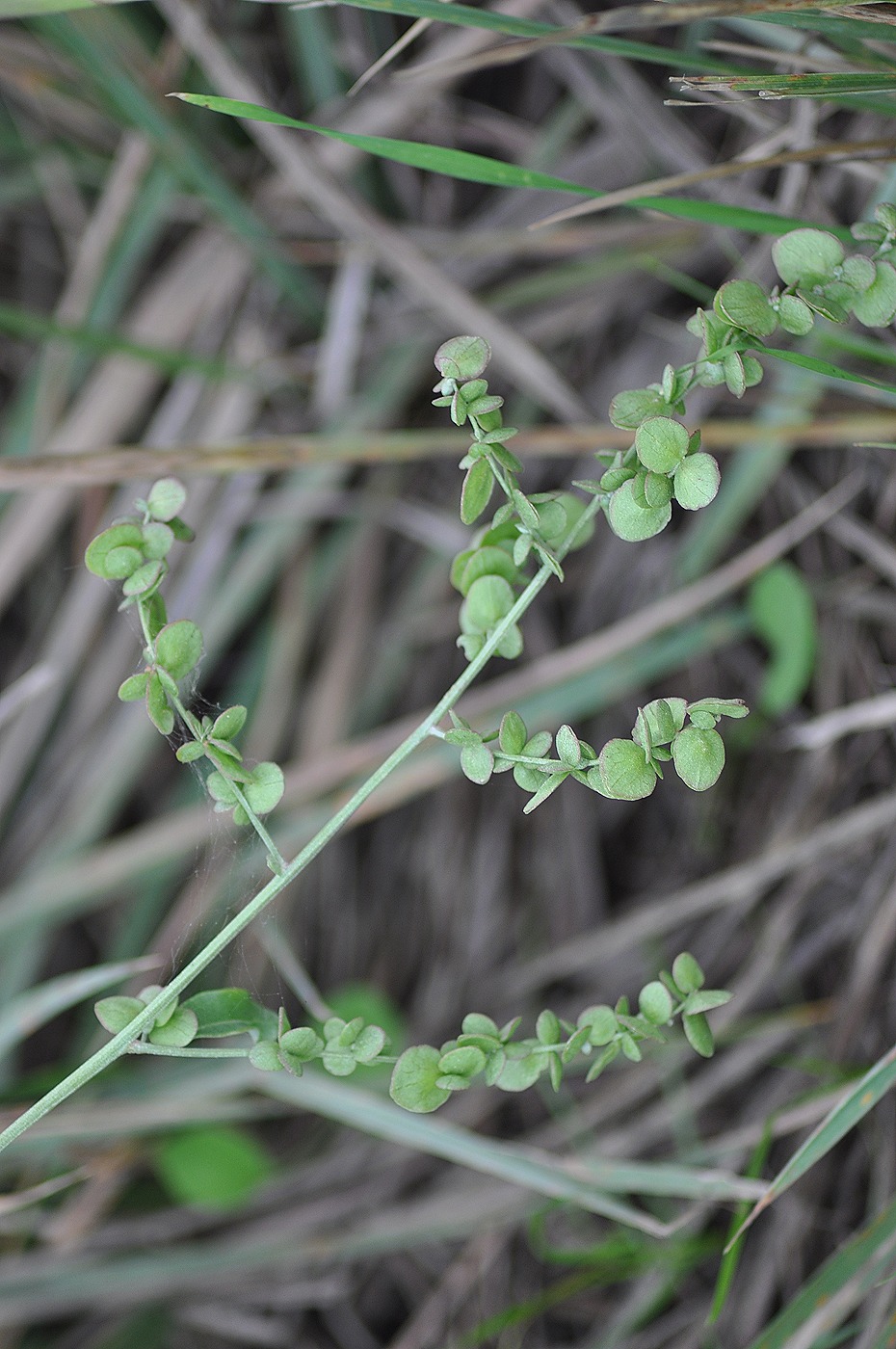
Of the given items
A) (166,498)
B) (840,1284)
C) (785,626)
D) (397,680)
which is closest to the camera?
(166,498)

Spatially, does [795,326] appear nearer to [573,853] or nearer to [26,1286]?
[573,853]

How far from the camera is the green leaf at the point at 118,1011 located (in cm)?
52

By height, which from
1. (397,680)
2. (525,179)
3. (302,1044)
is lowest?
(397,680)

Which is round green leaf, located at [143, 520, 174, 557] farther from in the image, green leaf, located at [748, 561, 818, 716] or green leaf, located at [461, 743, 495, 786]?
green leaf, located at [748, 561, 818, 716]

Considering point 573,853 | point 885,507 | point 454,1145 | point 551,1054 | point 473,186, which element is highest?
point 473,186

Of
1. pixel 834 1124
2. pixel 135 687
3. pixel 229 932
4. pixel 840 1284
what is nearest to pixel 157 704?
pixel 135 687

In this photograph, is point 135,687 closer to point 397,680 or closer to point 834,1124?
point 834,1124

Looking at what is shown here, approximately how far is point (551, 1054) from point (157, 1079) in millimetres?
651

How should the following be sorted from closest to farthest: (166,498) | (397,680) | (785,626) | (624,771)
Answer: (624,771) → (166,498) → (785,626) → (397,680)

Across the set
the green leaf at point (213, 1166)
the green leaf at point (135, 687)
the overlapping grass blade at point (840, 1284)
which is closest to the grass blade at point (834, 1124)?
the overlapping grass blade at point (840, 1284)

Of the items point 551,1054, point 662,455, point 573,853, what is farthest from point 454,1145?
point 662,455

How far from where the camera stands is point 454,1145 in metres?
0.82

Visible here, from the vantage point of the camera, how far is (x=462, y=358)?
1.57 ft

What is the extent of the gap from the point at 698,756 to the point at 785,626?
62cm
